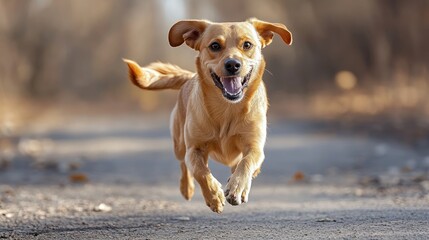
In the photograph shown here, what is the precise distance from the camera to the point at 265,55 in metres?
26.5

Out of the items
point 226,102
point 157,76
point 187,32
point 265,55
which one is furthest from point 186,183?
point 265,55

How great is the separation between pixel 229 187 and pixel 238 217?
2.49 ft

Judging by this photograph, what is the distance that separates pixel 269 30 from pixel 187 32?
62 centimetres

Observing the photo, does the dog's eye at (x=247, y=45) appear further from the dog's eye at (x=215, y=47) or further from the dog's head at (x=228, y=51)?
the dog's eye at (x=215, y=47)

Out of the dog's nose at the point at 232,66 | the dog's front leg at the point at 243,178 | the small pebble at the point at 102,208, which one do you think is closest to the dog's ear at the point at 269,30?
the dog's nose at the point at 232,66

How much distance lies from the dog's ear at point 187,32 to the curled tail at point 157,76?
618 millimetres

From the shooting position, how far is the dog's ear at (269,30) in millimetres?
5613

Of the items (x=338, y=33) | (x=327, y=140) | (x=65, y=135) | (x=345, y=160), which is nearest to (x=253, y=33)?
(x=345, y=160)

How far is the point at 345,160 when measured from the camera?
1061 cm

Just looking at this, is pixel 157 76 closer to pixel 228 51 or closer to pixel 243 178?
pixel 228 51

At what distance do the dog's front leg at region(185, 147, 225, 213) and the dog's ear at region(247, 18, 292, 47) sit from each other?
3.42 feet

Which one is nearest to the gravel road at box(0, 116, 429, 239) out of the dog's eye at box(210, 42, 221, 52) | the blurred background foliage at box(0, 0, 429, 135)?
the dog's eye at box(210, 42, 221, 52)

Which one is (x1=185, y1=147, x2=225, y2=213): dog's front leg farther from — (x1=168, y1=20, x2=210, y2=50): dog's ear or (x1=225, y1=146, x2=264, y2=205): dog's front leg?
(x1=168, y1=20, x2=210, y2=50): dog's ear

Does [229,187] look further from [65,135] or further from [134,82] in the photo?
[65,135]
